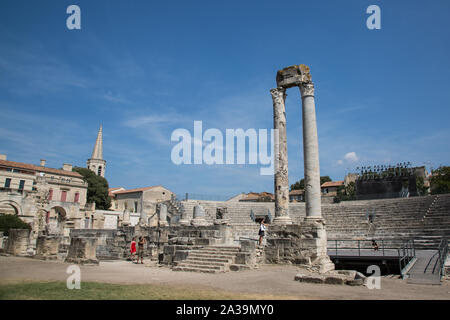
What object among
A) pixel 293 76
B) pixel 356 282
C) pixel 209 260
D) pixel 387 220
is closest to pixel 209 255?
pixel 209 260

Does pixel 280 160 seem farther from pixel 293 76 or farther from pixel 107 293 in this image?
pixel 107 293

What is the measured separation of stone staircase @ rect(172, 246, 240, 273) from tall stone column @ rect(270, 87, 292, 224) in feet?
8.61

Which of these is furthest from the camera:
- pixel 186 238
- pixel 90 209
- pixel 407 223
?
pixel 90 209

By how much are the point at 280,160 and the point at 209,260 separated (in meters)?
5.54

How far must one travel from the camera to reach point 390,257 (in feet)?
48.9

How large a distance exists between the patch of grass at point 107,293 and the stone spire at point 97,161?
240 feet

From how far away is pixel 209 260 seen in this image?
12219 millimetres

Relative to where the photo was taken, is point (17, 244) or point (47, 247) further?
point (17, 244)

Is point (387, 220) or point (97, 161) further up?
point (97, 161)

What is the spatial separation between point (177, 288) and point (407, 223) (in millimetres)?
24580

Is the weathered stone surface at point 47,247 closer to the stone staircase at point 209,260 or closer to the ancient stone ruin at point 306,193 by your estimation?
the stone staircase at point 209,260

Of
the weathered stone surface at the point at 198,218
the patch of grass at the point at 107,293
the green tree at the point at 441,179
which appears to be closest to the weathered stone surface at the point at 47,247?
the weathered stone surface at the point at 198,218
